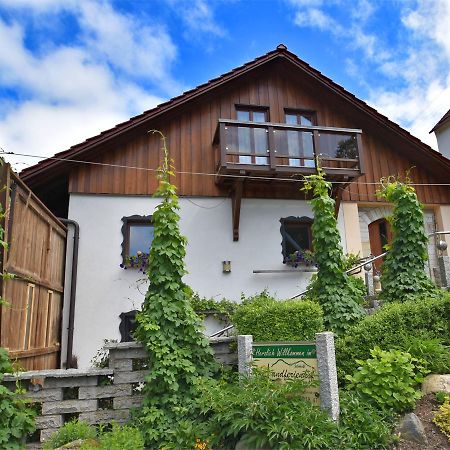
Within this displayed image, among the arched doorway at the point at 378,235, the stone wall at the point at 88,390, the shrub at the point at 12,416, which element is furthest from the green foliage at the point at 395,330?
the arched doorway at the point at 378,235

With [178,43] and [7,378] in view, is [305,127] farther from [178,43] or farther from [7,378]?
[7,378]

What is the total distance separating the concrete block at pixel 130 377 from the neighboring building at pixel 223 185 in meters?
4.03

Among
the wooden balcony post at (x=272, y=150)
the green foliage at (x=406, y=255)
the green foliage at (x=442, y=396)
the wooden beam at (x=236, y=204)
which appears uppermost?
the wooden balcony post at (x=272, y=150)

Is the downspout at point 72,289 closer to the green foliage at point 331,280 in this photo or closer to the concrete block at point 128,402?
the concrete block at point 128,402

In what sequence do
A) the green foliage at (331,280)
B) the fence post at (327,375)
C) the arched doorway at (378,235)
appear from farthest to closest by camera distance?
the arched doorway at (378,235) → the green foliage at (331,280) → the fence post at (327,375)

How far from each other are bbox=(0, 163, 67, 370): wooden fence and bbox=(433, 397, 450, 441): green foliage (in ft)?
17.6

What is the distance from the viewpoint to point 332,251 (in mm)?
6945

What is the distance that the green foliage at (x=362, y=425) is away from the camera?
452 centimetres

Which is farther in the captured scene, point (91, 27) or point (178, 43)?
point (178, 43)

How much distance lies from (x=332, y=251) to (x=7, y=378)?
509 cm

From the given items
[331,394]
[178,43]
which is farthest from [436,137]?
[331,394]

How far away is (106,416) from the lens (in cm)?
557

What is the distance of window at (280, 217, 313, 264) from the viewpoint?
10.8 m

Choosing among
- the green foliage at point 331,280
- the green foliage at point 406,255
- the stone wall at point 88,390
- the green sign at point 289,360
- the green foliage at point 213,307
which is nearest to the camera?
the green sign at point 289,360
